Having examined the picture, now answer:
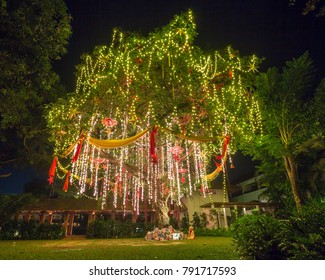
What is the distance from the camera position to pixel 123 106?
9.86 meters

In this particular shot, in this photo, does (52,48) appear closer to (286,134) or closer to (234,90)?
(234,90)

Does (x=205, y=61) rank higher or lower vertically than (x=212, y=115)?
higher

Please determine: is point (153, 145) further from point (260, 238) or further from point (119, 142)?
point (260, 238)

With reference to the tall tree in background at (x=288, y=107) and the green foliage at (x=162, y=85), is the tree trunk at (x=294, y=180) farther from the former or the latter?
the green foliage at (x=162, y=85)

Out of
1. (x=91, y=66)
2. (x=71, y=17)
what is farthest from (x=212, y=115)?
(x=71, y=17)

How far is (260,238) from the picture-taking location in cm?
458

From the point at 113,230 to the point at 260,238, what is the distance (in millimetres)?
14479

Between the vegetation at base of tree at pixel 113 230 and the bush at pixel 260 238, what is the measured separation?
1335 cm

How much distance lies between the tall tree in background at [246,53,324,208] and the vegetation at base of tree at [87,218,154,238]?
1056cm

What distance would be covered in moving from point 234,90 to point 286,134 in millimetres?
3662

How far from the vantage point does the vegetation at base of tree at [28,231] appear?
16.1 m

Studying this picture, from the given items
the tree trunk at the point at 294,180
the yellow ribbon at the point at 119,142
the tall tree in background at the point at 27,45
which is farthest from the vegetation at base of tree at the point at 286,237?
the tall tree in background at the point at 27,45

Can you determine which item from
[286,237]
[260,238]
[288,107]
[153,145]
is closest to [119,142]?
[153,145]

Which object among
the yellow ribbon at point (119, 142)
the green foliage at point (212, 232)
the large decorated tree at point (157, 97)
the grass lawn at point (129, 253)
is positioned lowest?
the grass lawn at point (129, 253)
